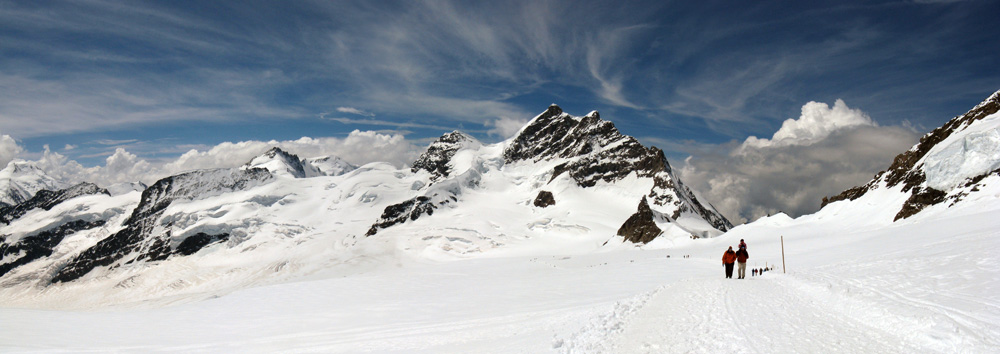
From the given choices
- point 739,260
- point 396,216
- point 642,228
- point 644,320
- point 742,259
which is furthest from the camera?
point 396,216

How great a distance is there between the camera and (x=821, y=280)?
16.9 metres

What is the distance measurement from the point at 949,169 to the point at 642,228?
63.6 metres

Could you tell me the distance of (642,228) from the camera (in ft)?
357

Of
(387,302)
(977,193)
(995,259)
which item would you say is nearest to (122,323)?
(387,302)

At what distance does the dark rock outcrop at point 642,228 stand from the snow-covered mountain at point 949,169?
4550cm

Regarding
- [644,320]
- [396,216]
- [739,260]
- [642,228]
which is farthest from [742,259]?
[396,216]

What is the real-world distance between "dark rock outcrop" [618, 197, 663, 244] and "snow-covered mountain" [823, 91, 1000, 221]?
149ft

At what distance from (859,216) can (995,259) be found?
49870 millimetres

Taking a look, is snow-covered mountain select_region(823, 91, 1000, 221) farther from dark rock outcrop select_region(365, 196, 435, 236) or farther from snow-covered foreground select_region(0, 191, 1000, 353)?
dark rock outcrop select_region(365, 196, 435, 236)

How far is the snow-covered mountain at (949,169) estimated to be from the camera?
4456 cm

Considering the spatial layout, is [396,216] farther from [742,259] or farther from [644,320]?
[644,320]

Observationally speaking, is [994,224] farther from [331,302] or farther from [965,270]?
[331,302]

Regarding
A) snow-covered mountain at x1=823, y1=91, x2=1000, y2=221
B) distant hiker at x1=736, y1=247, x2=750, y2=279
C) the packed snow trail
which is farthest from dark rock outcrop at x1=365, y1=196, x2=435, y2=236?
the packed snow trail

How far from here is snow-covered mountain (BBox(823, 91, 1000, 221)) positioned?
4456 cm
